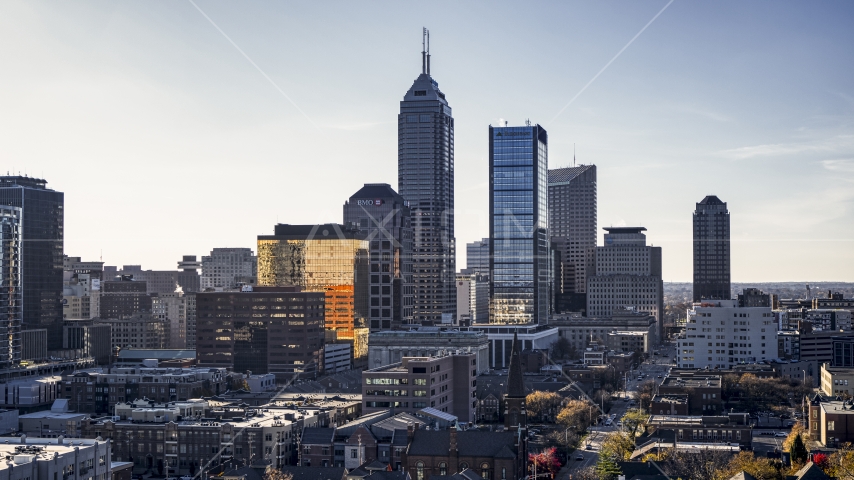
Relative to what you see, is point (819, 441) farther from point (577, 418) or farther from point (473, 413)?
point (473, 413)

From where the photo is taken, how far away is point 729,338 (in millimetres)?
178625

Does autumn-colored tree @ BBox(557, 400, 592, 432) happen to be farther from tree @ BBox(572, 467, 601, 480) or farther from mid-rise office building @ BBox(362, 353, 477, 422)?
tree @ BBox(572, 467, 601, 480)

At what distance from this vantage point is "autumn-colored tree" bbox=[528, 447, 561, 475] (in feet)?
339

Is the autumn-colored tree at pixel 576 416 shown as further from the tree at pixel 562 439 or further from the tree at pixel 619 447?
the tree at pixel 619 447

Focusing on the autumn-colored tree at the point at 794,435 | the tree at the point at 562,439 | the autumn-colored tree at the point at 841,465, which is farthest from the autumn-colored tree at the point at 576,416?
the autumn-colored tree at the point at 841,465

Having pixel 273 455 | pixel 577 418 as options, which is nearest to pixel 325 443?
pixel 273 455

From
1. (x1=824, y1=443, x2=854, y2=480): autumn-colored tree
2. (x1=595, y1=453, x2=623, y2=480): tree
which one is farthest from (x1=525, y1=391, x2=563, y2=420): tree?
(x1=595, y1=453, x2=623, y2=480): tree

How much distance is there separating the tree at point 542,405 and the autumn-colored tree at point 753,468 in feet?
169

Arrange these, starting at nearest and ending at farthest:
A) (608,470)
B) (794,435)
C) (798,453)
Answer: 1. (608,470)
2. (798,453)
3. (794,435)

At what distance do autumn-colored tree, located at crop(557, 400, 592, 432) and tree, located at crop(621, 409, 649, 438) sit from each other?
4.95 m

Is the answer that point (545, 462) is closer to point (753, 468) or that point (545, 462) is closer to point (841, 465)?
point (753, 468)

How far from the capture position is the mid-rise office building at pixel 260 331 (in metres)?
196

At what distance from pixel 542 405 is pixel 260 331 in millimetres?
68438

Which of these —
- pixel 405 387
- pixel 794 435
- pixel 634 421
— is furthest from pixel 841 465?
pixel 405 387
